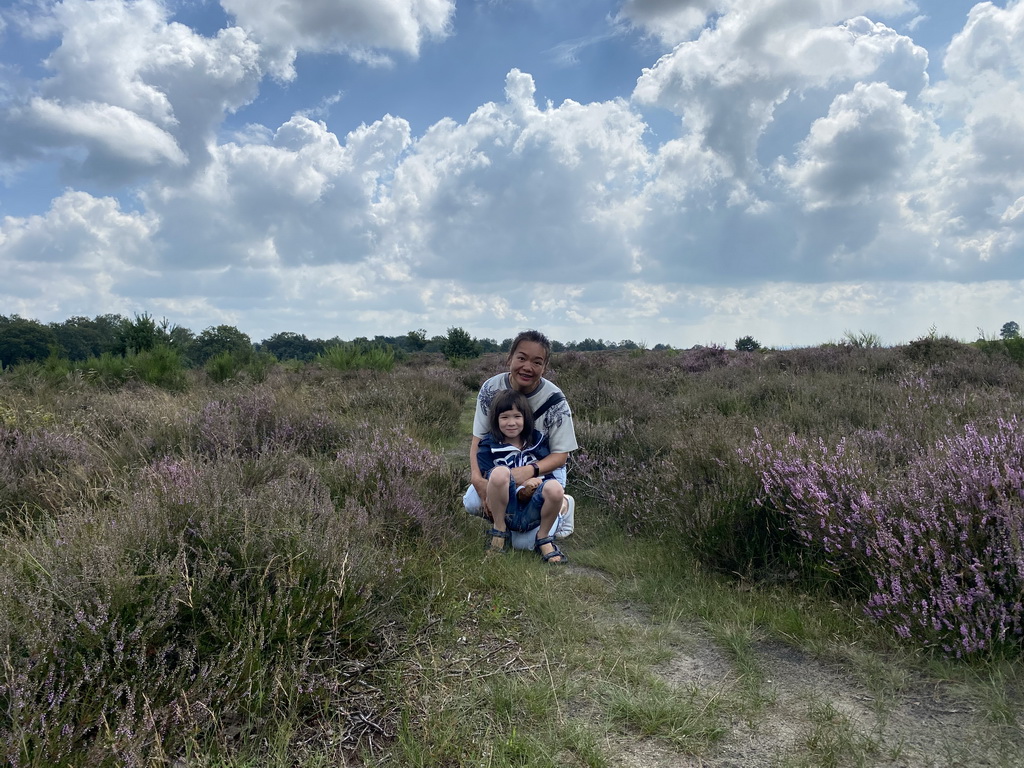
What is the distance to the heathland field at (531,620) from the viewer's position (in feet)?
6.46

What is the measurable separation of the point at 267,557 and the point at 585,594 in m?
1.85

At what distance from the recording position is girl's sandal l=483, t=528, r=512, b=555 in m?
3.87

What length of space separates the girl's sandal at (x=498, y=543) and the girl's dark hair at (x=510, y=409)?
0.69m

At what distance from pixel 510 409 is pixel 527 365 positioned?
0.37 meters

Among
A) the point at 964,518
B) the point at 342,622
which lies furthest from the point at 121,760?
the point at 964,518

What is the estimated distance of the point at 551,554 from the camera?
390cm

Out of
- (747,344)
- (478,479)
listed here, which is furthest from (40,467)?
(747,344)

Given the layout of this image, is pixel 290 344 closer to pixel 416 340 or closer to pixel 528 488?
pixel 416 340

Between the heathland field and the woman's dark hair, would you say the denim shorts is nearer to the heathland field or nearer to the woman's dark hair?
the heathland field

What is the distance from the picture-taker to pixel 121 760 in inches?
69.0

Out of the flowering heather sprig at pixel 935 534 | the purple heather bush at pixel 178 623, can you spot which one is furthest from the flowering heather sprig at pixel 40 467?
the flowering heather sprig at pixel 935 534

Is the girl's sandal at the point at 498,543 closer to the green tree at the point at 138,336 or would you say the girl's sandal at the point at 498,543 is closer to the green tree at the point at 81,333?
the green tree at the point at 138,336

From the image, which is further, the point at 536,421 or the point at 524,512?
the point at 536,421

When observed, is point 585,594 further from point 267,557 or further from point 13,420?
point 13,420
